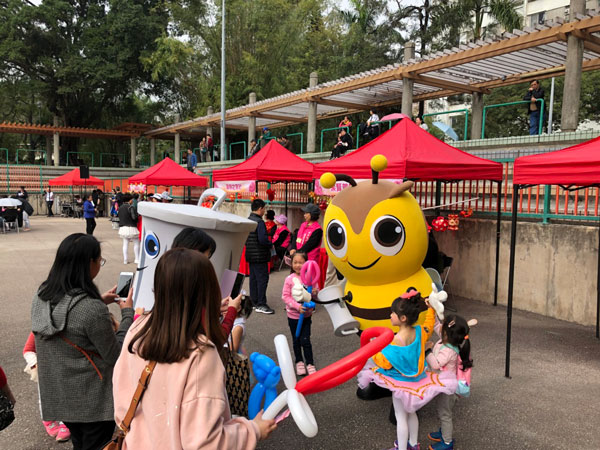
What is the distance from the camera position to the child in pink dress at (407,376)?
2.84 meters

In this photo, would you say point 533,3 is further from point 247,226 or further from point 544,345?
point 247,226

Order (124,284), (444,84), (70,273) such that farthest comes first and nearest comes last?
(444,84) → (124,284) → (70,273)

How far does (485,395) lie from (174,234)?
310 cm

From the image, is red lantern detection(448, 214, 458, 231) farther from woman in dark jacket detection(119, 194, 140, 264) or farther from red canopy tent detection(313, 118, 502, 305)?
woman in dark jacket detection(119, 194, 140, 264)

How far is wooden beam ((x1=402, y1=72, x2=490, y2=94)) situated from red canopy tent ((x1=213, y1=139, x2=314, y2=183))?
4.70 metres

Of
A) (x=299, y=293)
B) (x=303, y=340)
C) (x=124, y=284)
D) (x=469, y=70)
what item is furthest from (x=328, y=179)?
(x=469, y=70)

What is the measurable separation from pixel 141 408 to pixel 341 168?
503 cm

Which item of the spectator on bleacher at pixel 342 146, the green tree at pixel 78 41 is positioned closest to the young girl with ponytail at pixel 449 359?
the spectator on bleacher at pixel 342 146

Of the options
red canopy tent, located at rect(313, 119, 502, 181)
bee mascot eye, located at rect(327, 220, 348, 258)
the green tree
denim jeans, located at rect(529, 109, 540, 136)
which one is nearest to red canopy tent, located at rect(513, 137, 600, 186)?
red canopy tent, located at rect(313, 119, 502, 181)

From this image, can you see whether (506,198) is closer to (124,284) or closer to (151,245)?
(151,245)

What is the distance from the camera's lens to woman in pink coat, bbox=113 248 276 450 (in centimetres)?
144

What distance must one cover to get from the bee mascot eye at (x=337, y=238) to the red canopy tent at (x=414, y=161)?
6.38 feet

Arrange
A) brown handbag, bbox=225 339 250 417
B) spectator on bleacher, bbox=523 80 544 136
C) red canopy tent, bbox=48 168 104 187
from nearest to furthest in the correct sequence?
brown handbag, bbox=225 339 250 417
spectator on bleacher, bbox=523 80 544 136
red canopy tent, bbox=48 168 104 187

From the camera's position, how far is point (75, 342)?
2.32 m
